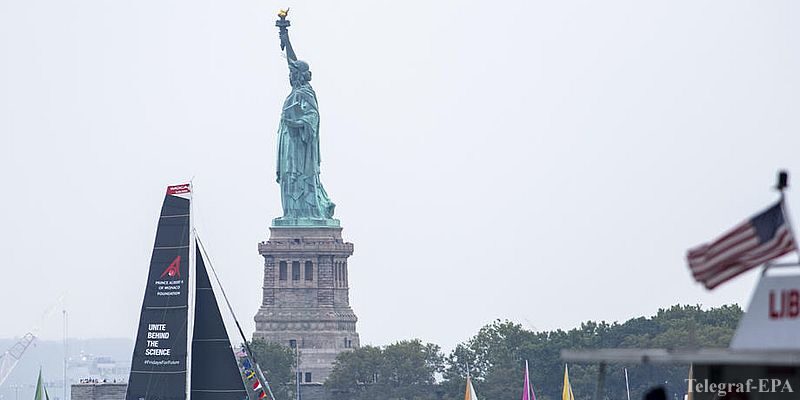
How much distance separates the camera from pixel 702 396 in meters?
26.5

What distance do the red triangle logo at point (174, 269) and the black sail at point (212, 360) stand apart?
0.98m

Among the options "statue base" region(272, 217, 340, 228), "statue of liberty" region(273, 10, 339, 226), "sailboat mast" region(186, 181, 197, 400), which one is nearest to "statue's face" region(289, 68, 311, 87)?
"statue of liberty" region(273, 10, 339, 226)

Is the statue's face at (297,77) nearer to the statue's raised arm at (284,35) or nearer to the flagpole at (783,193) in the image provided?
the statue's raised arm at (284,35)

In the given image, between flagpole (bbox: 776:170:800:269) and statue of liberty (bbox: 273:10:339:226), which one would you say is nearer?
flagpole (bbox: 776:170:800:269)

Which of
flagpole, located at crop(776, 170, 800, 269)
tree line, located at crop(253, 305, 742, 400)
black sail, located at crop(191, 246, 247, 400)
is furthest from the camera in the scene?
tree line, located at crop(253, 305, 742, 400)

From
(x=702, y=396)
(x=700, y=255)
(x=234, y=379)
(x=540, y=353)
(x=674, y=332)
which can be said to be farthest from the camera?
(x=540, y=353)

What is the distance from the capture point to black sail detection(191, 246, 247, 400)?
224ft

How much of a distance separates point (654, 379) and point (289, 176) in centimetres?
2826

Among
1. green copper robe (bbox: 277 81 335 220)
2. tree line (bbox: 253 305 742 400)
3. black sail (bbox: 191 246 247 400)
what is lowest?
black sail (bbox: 191 246 247 400)

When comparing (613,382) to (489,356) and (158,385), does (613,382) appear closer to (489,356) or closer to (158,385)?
(489,356)

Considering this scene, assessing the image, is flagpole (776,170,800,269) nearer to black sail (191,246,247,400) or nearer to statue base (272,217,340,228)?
black sail (191,246,247,400)

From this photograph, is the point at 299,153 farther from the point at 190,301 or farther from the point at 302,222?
the point at 190,301

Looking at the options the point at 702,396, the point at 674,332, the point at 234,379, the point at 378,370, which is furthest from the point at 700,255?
the point at 378,370

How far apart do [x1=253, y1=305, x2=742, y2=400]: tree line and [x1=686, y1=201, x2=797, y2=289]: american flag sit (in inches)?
5372
